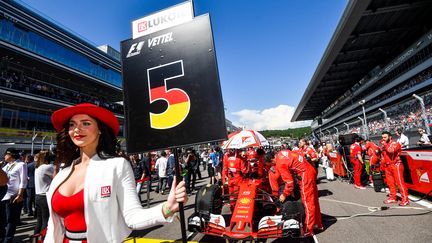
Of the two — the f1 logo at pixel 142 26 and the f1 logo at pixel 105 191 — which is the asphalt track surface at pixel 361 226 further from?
the f1 logo at pixel 142 26

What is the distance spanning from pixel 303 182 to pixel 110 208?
11.4 ft

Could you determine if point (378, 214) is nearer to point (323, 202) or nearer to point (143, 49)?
point (323, 202)

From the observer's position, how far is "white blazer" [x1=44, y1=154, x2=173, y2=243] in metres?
1.38

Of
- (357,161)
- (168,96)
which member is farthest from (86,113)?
(357,161)

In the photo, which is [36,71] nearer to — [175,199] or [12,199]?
[12,199]

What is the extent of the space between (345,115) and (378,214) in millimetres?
39499

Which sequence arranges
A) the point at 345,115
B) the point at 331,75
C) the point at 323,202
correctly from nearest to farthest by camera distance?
the point at 323,202, the point at 331,75, the point at 345,115

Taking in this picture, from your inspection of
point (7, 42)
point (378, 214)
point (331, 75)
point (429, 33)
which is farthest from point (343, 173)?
point (7, 42)

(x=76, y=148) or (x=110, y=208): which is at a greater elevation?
(x=76, y=148)

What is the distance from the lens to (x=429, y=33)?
57.8 feet

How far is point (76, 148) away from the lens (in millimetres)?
1881

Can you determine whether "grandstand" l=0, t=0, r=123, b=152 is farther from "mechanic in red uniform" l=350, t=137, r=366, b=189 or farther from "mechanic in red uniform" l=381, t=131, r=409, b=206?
"mechanic in red uniform" l=381, t=131, r=409, b=206

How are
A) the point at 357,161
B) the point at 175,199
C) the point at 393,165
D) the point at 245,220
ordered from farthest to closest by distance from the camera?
1. the point at 357,161
2. the point at 393,165
3. the point at 245,220
4. the point at 175,199

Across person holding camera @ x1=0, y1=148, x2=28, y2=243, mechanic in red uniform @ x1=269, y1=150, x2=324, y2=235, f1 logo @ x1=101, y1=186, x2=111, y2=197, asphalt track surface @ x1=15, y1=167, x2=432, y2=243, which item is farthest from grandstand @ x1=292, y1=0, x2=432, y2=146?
person holding camera @ x1=0, y1=148, x2=28, y2=243
